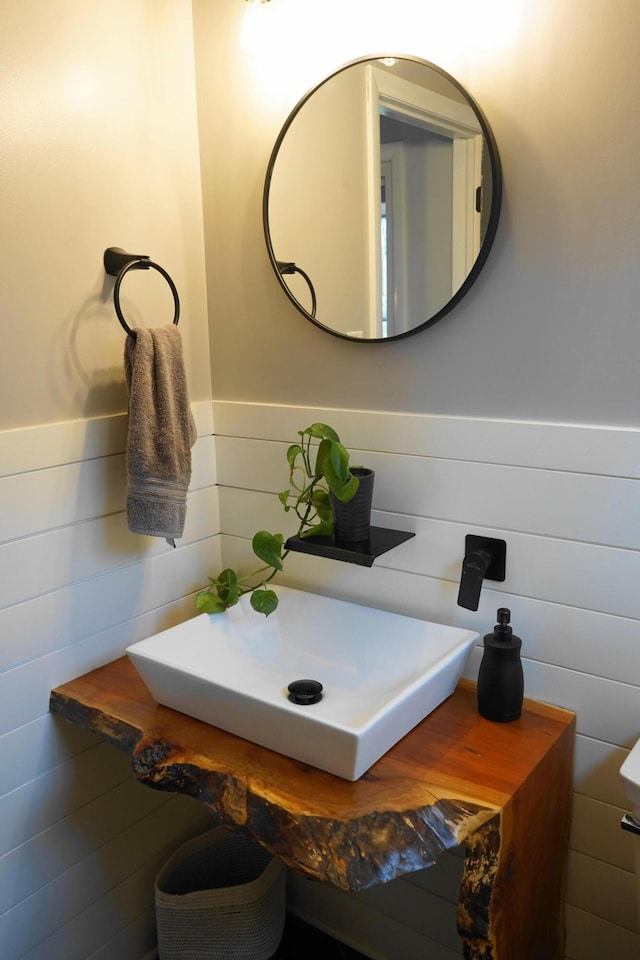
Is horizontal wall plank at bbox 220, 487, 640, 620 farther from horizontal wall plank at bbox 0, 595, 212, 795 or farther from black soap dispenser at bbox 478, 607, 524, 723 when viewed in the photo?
horizontal wall plank at bbox 0, 595, 212, 795

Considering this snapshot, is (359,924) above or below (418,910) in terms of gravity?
below

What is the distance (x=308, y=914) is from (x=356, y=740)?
111cm

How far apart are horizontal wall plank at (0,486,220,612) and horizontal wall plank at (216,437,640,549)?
378mm

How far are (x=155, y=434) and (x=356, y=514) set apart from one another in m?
0.43

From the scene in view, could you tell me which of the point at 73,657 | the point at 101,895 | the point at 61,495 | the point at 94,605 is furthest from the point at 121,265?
the point at 101,895

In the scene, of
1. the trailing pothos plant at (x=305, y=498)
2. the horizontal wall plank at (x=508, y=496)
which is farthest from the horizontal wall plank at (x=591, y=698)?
the trailing pothos plant at (x=305, y=498)

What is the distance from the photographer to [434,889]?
5.23 feet

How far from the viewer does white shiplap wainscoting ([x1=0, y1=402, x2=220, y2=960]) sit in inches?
53.1

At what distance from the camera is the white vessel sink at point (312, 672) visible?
111 centimetres

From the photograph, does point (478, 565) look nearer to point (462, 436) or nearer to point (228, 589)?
point (462, 436)

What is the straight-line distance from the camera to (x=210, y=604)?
4.92ft

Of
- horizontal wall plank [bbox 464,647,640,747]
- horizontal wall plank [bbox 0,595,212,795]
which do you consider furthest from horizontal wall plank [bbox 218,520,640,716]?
horizontal wall plank [bbox 0,595,212,795]

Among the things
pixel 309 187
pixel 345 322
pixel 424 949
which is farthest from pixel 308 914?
pixel 309 187

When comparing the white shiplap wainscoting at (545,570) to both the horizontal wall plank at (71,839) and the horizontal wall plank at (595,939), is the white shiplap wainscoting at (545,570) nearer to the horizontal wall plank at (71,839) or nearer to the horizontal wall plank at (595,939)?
the horizontal wall plank at (595,939)
